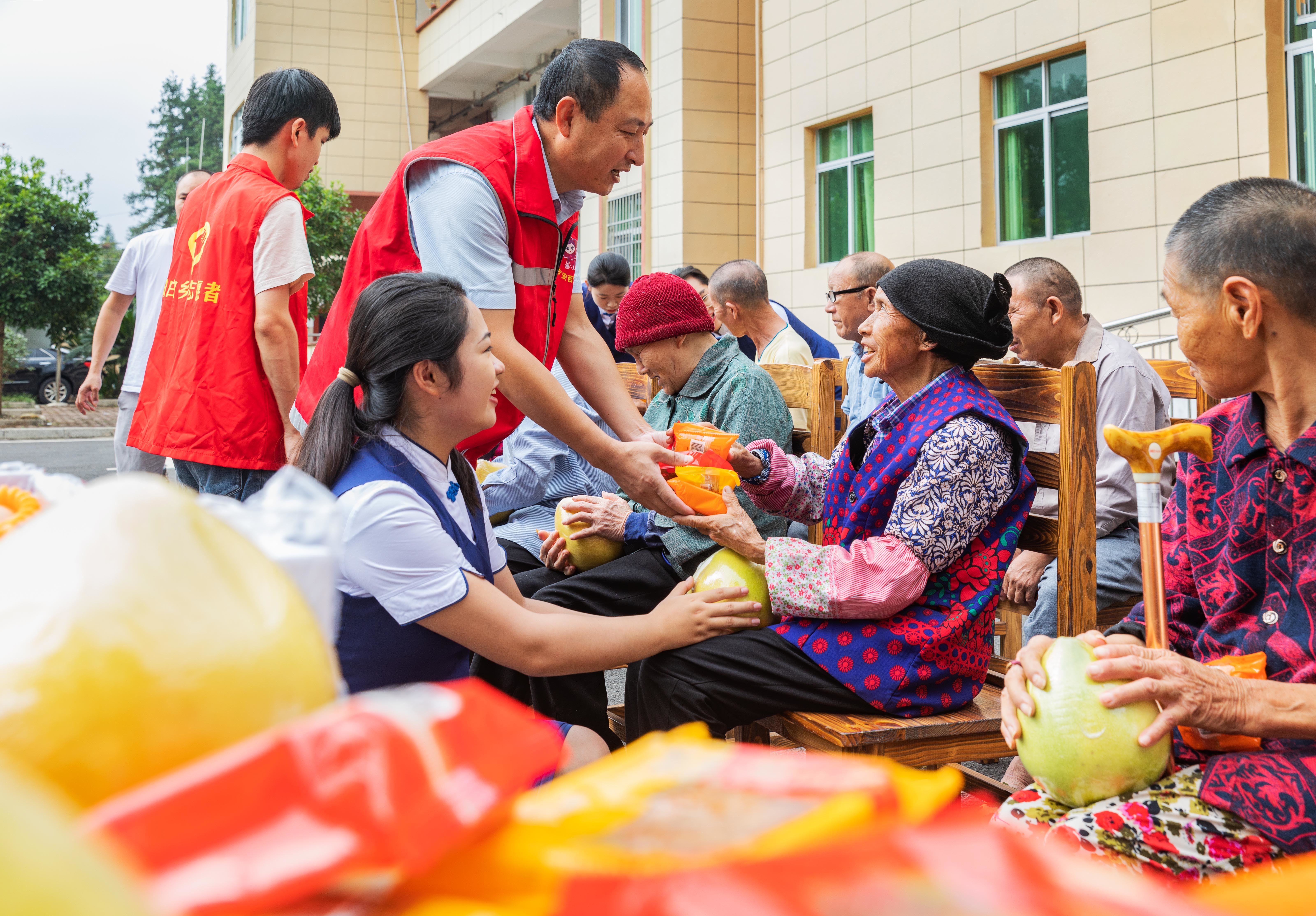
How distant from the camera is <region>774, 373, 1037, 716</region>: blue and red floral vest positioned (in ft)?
7.05

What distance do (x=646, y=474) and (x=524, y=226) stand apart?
72 cm

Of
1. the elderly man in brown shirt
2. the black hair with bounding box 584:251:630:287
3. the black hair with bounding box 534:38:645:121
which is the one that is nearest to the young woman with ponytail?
the black hair with bounding box 534:38:645:121

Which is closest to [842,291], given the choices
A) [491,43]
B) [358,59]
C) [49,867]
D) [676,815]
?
[676,815]

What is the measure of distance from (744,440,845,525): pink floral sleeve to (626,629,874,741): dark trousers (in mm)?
547

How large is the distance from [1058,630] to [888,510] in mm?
457

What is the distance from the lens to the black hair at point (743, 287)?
18.3 ft

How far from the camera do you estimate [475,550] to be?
2072 millimetres

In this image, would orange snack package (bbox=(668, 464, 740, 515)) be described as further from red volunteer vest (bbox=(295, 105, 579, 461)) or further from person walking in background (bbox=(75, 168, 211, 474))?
person walking in background (bbox=(75, 168, 211, 474))

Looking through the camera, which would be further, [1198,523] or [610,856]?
[1198,523]

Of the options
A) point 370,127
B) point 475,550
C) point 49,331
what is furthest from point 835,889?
point 370,127

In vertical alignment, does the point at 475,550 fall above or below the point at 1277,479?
below

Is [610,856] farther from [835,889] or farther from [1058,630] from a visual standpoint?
[1058,630]

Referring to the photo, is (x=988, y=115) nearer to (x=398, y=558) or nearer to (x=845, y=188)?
(x=845, y=188)

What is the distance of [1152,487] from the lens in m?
1.61
